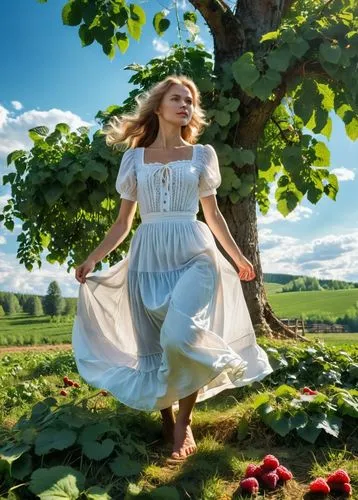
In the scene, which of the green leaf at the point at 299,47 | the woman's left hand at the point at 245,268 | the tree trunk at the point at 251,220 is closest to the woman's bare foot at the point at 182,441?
the woman's left hand at the point at 245,268

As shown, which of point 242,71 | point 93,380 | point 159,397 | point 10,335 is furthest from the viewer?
point 10,335

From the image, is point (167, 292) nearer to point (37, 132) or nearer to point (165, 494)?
point (165, 494)

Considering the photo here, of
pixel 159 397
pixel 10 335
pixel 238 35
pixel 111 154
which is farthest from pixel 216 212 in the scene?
pixel 10 335

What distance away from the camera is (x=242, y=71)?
17.3 feet

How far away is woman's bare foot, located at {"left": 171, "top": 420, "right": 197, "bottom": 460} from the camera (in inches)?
121

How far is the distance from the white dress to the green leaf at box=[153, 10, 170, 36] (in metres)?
4.22

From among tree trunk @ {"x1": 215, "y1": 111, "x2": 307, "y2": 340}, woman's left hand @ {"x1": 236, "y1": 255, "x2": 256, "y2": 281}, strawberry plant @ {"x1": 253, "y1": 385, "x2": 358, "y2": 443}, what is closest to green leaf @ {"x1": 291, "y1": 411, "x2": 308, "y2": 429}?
strawberry plant @ {"x1": 253, "y1": 385, "x2": 358, "y2": 443}

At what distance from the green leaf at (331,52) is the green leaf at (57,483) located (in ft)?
13.4

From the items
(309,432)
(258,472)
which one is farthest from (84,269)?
(309,432)

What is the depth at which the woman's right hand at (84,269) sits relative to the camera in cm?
342

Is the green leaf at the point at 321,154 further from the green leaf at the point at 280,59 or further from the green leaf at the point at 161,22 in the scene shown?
the green leaf at the point at 161,22

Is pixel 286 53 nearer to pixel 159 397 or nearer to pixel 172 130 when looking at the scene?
pixel 172 130

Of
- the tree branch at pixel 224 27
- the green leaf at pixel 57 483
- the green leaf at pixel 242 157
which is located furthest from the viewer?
the tree branch at pixel 224 27

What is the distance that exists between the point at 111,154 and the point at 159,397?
3837 mm
